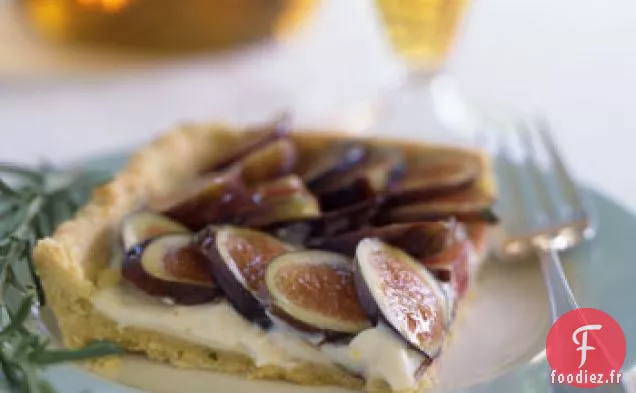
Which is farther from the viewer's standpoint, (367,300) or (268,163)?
(268,163)

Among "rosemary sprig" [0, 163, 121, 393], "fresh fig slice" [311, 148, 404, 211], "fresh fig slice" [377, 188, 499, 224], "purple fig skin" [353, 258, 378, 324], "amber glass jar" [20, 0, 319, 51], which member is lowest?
"fresh fig slice" [377, 188, 499, 224]

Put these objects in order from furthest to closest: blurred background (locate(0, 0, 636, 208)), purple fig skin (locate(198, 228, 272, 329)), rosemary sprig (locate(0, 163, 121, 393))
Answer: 1. blurred background (locate(0, 0, 636, 208))
2. purple fig skin (locate(198, 228, 272, 329))
3. rosemary sprig (locate(0, 163, 121, 393))

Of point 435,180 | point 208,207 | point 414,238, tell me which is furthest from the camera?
point 435,180

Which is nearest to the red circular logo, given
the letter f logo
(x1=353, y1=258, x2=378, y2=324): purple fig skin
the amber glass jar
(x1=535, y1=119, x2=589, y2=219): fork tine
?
the letter f logo

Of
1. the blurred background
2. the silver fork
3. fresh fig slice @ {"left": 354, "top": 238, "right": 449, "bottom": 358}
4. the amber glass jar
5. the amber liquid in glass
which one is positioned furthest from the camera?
the amber glass jar

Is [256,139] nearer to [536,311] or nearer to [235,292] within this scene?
[235,292]

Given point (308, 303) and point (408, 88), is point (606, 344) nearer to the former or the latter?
point (308, 303)

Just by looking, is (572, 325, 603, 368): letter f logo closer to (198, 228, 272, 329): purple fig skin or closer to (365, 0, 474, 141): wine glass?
(198, 228, 272, 329): purple fig skin

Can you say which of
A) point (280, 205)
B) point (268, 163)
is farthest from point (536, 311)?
point (268, 163)

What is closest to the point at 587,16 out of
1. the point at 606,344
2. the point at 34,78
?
the point at 34,78
